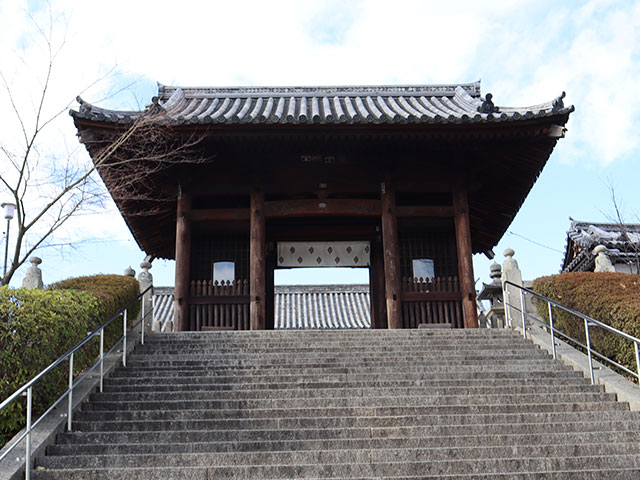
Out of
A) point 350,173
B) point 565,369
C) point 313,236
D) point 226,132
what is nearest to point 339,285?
point 313,236

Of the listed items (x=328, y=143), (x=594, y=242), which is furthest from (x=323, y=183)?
(x=594, y=242)

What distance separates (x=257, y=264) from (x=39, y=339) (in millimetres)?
5562

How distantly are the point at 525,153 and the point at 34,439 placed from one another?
9.58 metres

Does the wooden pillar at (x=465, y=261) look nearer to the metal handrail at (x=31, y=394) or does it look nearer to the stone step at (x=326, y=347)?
the stone step at (x=326, y=347)

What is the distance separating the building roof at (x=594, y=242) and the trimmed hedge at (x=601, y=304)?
8560mm

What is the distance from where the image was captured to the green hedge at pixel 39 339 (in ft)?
21.2

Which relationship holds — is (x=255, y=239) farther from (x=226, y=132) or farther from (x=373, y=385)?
(x=373, y=385)

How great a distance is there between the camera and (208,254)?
1430cm

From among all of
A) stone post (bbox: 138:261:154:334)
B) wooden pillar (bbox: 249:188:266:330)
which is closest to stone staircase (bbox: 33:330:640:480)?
stone post (bbox: 138:261:154:334)

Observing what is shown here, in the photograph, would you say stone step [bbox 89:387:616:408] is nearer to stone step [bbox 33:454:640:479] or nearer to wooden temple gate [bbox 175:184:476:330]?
stone step [bbox 33:454:640:479]

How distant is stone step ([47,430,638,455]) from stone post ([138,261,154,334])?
408 cm

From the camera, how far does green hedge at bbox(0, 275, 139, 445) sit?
6.45 meters

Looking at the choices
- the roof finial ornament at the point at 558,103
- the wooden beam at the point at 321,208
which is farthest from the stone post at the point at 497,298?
the roof finial ornament at the point at 558,103

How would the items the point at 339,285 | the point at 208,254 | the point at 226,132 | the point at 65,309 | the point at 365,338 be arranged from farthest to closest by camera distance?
the point at 339,285, the point at 208,254, the point at 226,132, the point at 365,338, the point at 65,309
